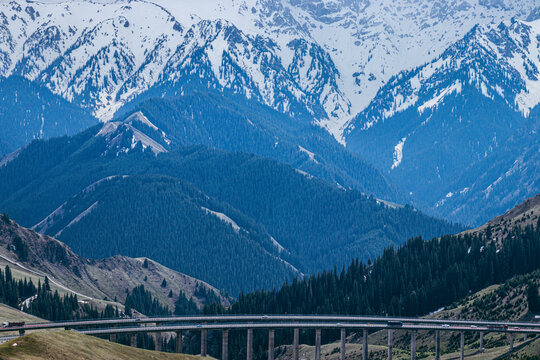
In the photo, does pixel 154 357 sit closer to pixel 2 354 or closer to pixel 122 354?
pixel 122 354

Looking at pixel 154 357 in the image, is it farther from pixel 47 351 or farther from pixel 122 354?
pixel 47 351

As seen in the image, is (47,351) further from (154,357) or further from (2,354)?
(154,357)

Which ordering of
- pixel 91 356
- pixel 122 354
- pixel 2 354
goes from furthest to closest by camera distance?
1. pixel 122 354
2. pixel 91 356
3. pixel 2 354

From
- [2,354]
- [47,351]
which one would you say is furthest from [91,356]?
[2,354]

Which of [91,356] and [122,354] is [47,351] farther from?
[122,354]

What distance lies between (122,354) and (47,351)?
75.2 ft

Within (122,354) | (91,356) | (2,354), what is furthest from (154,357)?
(2,354)

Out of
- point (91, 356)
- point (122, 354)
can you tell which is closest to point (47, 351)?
point (91, 356)

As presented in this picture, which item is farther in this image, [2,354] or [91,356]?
[91,356]

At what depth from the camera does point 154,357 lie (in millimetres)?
199125

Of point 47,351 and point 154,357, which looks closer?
point 47,351

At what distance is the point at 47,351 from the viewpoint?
17038 centimetres

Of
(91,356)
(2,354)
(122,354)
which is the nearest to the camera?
(2,354)

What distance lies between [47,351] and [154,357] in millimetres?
31821
